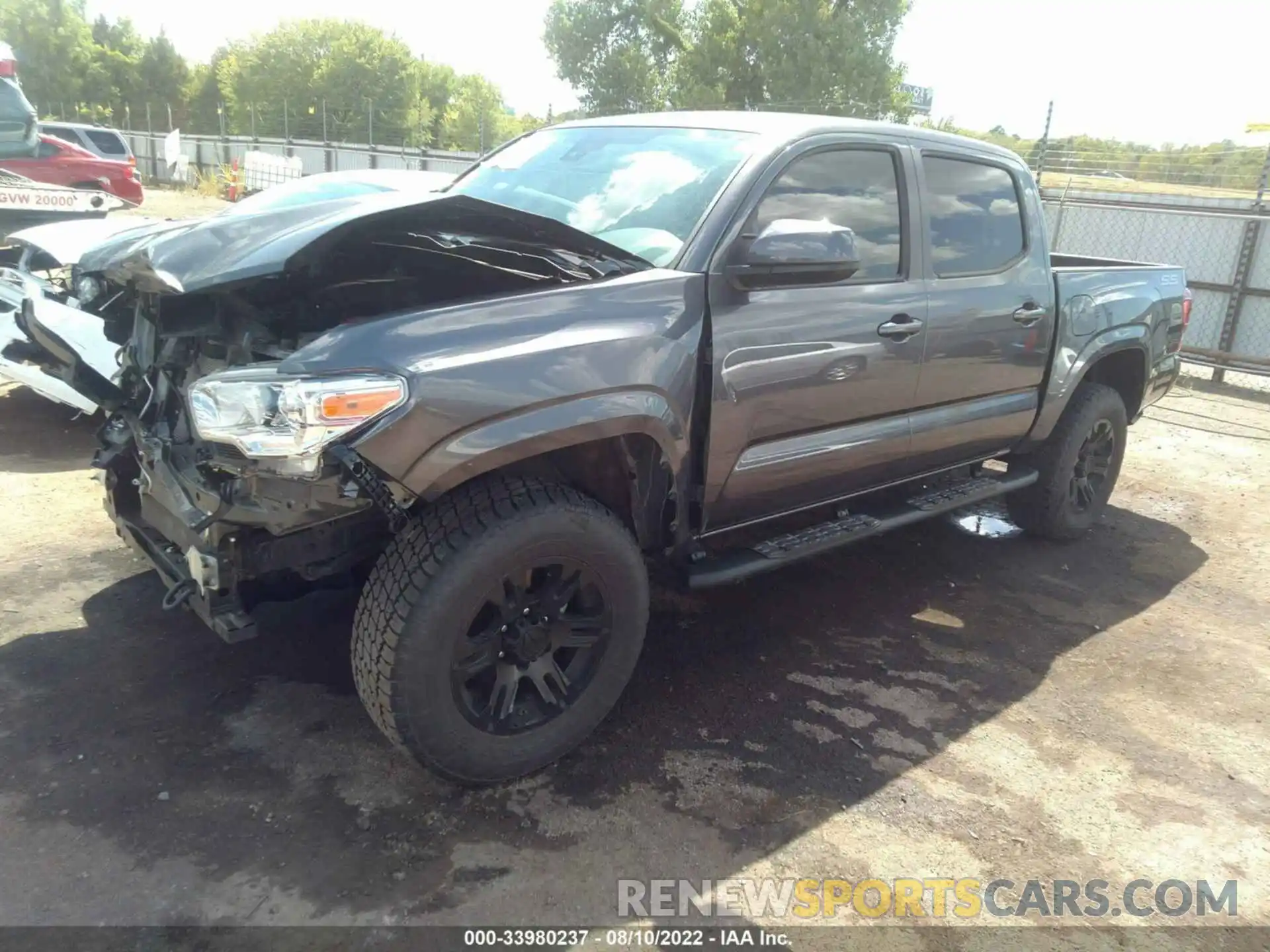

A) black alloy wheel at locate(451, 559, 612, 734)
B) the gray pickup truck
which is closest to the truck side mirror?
the gray pickup truck

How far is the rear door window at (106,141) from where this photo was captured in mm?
17734

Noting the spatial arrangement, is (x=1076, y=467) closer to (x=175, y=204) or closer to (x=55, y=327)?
(x=55, y=327)

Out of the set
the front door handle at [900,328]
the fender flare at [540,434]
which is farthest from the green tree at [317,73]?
the fender flare at [540,434]

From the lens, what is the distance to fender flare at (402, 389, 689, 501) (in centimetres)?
243

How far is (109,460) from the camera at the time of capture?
123 inches

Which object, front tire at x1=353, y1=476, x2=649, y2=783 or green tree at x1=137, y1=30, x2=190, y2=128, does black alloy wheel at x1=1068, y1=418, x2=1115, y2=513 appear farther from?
green tree at x1=137, y1=30, x2=190, y2=128

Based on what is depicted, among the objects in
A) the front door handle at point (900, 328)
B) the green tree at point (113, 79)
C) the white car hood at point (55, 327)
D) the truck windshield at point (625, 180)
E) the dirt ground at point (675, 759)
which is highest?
the green tree at point (113, 79)

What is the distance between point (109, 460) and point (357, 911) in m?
1.75

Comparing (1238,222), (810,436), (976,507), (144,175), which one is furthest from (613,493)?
(144,175)

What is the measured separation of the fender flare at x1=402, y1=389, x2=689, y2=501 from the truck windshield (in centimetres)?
55

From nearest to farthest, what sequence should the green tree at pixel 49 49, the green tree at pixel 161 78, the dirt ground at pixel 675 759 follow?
the dirt ground at pixel 675 759
the green tree at pixel 49 49
the green tree at pixel 161 78

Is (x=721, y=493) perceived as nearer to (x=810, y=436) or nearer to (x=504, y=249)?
(x=810, y=436)

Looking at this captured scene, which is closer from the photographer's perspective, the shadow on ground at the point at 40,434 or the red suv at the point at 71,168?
the shadow on ground at the point at 40,434

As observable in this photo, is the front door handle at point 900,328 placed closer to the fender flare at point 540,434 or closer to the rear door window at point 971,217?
the rear door window at point 971,217
